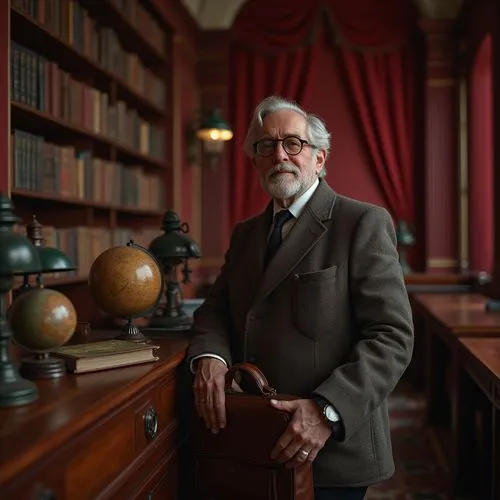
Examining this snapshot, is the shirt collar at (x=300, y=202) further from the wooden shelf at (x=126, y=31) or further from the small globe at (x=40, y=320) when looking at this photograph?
the wooden shelf at (x=126, y=31)

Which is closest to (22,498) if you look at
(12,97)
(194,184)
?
(12,97)

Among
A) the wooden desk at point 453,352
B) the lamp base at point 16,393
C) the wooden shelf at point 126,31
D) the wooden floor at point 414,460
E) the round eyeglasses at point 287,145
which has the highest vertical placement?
the wooden shelf at point 126,31

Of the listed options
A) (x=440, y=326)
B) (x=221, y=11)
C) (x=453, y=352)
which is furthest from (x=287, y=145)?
(x=221, y=11)

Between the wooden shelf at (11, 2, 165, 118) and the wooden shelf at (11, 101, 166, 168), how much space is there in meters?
0.44

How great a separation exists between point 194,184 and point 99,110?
264 centimetres

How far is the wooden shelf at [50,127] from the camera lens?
390 centimetres

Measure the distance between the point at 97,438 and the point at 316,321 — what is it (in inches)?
31.7

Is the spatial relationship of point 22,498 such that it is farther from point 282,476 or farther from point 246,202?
point 246,202

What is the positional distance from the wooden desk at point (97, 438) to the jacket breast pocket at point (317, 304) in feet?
1.29

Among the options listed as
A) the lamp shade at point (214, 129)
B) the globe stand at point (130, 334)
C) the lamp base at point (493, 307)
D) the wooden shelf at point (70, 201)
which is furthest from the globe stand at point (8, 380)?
the lamp shade at point (214, 129)

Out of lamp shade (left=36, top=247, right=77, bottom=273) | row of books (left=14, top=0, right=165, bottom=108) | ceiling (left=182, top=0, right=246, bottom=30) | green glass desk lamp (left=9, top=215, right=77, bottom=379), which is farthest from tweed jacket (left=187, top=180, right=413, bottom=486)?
ceiling (left=182, top=0, right=246, bottom=30)

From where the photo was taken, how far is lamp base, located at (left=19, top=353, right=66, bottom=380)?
1690 mm

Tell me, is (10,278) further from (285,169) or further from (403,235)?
(403,235)

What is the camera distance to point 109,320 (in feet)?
9.35
